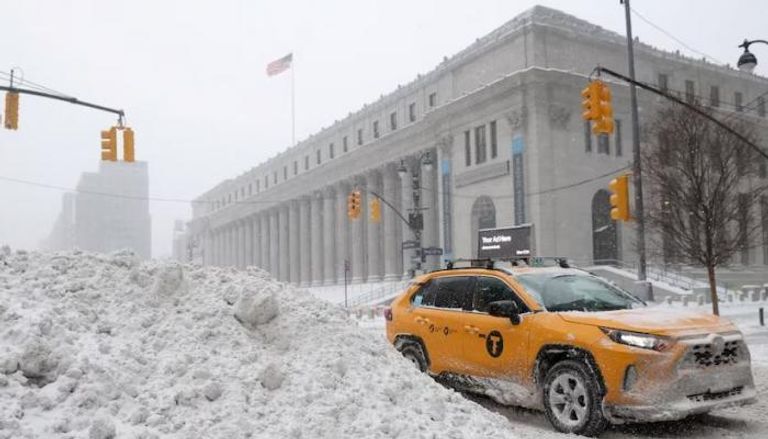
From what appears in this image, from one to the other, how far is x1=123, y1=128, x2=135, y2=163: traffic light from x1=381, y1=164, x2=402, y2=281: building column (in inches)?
1407

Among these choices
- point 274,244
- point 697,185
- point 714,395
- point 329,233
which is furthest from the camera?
point 274,244

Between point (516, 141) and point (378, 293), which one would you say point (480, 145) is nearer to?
point (516, 141)

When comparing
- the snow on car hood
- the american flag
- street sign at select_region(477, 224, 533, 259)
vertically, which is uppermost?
the american flag

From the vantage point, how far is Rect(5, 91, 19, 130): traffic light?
1830 cm

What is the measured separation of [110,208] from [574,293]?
437 ft

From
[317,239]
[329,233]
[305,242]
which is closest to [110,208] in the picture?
[305,242]

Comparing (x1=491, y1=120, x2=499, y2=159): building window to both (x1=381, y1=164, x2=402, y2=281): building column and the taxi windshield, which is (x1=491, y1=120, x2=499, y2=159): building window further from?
the taxi windshield

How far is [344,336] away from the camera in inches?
248

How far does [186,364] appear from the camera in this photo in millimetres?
5188

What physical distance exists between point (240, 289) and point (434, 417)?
236cm

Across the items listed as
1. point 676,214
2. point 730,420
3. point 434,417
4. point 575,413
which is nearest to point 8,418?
point 434,417

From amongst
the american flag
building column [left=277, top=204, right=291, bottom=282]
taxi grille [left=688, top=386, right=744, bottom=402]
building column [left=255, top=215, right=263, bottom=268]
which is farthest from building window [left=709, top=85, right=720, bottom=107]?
building column [left=255, top=215, right=263, bottom=268]

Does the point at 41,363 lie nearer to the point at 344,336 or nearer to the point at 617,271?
the point at 344,336

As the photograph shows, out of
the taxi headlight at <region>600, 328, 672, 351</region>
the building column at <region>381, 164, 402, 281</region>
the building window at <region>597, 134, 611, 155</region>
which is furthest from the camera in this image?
the building column at <region>381, 164, 402, 281</region>
